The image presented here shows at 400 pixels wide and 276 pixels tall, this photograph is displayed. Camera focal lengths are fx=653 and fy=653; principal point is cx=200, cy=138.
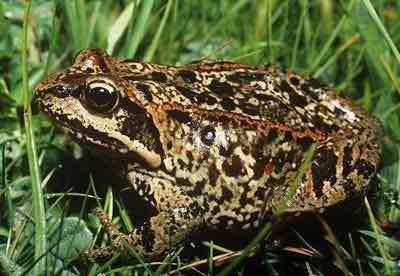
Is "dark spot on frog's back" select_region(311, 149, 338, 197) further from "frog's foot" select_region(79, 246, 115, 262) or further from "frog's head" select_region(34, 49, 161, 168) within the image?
"frog's foot" select_region(79, 246, 115, 262)

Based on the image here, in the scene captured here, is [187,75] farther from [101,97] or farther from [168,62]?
[168,62]

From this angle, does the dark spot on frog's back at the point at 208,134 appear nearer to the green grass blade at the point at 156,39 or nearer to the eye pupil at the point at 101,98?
the eye pupil at the point at 101,98

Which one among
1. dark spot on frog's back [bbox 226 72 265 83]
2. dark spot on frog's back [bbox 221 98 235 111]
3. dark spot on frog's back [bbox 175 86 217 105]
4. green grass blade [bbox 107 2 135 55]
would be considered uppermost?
green grass blade [bbox 107 2 135 55]

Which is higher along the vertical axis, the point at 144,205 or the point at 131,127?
the point at 131,127

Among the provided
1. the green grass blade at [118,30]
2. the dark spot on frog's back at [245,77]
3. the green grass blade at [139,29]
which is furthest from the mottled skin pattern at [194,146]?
the green grass blade at [118,30]

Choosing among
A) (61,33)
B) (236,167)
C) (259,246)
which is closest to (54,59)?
(61,33)

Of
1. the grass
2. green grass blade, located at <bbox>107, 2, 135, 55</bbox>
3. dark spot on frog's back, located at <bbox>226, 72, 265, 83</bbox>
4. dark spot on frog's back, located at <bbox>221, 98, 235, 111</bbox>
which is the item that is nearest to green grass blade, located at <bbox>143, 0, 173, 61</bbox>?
the grass

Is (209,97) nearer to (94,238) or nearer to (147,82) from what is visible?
(147,82)
